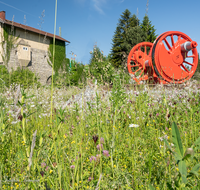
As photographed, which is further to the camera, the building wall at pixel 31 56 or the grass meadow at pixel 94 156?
the building wall at pixel 31 56

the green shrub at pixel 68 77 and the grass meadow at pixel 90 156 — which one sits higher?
the green shrub at pixel 68 77

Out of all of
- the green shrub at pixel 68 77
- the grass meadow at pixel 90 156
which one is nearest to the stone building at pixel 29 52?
A: the green shrub at pixel 68 77

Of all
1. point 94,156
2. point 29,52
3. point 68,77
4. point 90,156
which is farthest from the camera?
point 29,52

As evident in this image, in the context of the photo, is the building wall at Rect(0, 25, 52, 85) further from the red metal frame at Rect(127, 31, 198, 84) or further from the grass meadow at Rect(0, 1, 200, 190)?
the grass meadow at Rect(0, 1, 200, 190)

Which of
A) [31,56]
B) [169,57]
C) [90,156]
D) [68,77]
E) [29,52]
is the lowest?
[90,156]

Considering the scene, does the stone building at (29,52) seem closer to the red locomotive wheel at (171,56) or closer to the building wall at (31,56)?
the building wall at (31,56)

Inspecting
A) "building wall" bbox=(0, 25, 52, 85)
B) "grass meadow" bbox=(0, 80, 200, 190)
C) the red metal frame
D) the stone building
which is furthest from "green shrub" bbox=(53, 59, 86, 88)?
"building wall" bbox=(0, 25, 52, 85)

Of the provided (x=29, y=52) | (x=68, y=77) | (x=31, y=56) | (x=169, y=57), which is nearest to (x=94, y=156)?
(x=68, y=77)

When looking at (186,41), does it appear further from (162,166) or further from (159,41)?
(162,166)

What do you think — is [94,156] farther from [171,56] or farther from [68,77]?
[171,56]

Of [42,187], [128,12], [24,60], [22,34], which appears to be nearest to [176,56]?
[42,187]

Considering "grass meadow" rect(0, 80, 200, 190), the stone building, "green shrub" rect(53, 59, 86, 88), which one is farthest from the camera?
the stone building

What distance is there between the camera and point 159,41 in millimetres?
7973

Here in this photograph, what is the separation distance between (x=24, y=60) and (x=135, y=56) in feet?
55.8
